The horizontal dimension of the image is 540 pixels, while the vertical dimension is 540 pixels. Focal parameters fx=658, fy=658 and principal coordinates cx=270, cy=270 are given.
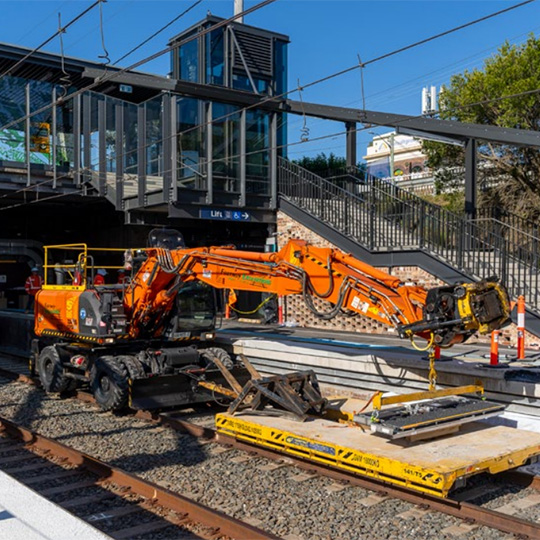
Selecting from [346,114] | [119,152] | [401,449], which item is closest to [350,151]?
[346,114]

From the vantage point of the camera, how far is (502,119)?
20.4 meters

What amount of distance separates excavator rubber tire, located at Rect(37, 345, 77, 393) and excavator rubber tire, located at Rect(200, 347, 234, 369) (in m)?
2.74

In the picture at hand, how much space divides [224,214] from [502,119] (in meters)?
9.23

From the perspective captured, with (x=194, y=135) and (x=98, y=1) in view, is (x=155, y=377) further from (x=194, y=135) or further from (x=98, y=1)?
(x=194, y=135)

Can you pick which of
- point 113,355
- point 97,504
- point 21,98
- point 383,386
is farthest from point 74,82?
point 97,504

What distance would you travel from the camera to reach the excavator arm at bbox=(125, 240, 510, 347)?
739cm

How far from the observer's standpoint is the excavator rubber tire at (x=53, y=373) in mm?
12750

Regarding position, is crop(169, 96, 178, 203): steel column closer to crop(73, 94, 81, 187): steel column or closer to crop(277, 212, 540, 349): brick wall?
crop(277, 212, 540, 349): brick wall

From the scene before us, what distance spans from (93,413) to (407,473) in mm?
6758

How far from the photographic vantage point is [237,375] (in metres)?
11.8

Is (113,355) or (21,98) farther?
(21,98)

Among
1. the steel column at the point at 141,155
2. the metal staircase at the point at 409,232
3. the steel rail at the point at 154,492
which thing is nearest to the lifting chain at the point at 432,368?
the steel rail at the point at 154,492

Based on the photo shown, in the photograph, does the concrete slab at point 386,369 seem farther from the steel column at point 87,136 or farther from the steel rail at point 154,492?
the steel column at point 87,136

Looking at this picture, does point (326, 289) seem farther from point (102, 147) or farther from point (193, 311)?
point (102, 147)
